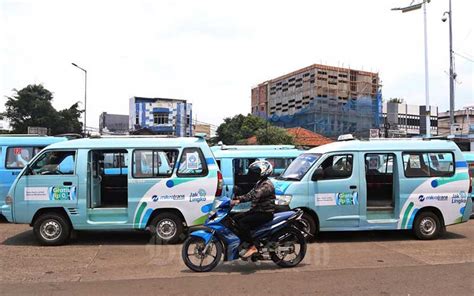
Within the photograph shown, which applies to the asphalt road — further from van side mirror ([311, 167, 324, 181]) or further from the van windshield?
the van windshield

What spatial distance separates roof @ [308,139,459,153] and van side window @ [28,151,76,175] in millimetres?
5170

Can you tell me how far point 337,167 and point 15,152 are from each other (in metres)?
8.72

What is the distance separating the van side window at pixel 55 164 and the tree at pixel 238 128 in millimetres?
55864

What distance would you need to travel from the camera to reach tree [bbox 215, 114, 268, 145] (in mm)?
67250

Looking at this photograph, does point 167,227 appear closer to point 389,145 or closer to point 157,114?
point 389,145

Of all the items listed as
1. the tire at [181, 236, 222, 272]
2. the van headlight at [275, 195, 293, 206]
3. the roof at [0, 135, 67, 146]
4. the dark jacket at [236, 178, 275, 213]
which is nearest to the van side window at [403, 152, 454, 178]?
the van headlight at [275, 195, 293, 206]

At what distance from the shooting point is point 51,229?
8.74m

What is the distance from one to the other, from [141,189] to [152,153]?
0.79 meters

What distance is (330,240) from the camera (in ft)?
31.0

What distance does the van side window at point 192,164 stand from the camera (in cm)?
901

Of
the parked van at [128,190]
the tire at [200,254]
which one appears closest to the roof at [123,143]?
the parked van at [128,190]

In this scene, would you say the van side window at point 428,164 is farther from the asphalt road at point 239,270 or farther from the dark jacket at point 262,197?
the dark jacket at point 262,197

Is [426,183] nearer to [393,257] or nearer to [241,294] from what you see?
[393,257]

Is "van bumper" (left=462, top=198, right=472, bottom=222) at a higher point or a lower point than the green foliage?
lower
